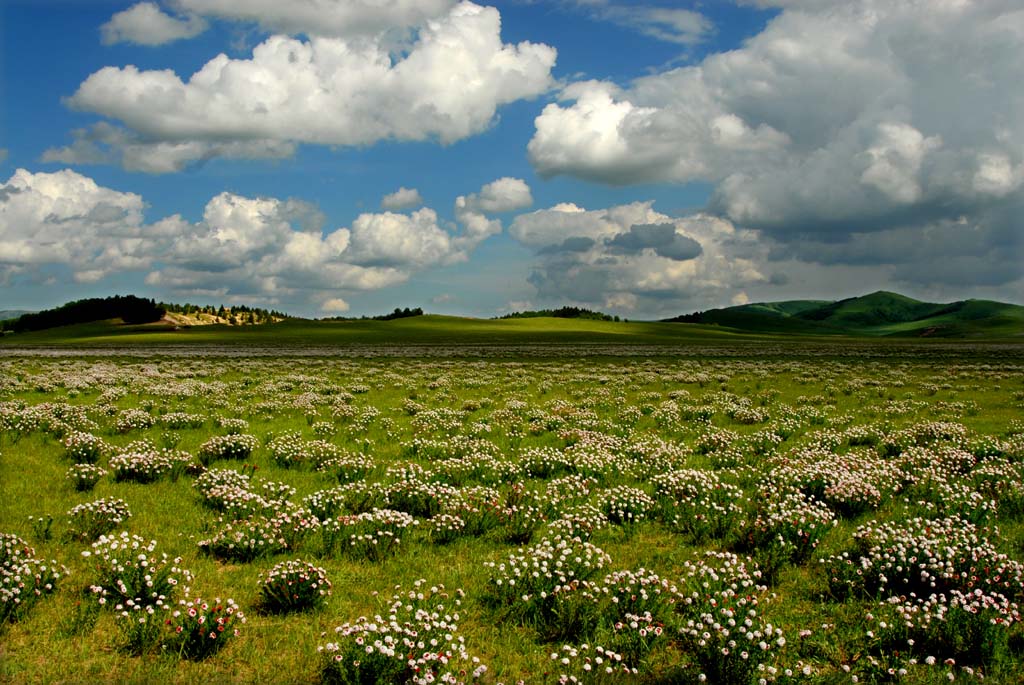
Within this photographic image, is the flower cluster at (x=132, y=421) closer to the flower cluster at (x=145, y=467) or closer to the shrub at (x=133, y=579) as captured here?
the flower cluster at (x=145, y=467)

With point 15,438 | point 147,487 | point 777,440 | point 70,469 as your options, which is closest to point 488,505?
point 147,487

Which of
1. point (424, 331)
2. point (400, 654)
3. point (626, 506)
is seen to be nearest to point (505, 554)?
point (626, 506)

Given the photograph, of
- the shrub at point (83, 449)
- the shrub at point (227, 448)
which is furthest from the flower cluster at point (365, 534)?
the shrub at point (83, 449)

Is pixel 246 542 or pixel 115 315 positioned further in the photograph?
pixel 115 315

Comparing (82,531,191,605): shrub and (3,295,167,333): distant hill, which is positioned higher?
(3,295,167,333): distant hill

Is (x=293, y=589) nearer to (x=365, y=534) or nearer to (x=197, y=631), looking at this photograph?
(x=197, y=631)

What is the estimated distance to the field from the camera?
6465mm

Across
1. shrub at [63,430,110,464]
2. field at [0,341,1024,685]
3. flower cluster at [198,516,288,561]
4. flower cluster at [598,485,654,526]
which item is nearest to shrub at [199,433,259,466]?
field at [0,341,1024,685]

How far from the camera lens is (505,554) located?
31.0 feet

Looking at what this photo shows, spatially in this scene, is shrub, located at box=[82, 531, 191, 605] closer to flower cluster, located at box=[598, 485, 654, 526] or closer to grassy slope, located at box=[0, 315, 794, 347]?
flower cluster, located at box=[598, 485, 654, 526]

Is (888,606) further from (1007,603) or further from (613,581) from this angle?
(613,581)

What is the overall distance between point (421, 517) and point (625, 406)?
16509mm

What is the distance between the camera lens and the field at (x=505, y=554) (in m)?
6.46

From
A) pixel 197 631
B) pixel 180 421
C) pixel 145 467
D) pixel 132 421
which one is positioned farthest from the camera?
Result: pixel 180 421
